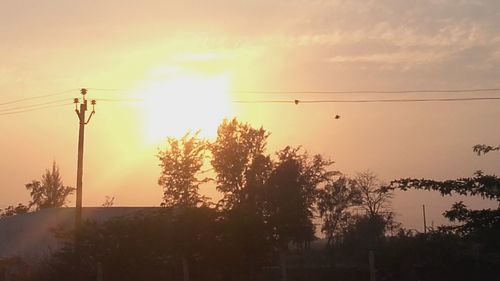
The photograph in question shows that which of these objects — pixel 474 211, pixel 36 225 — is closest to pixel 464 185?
pixel 474 211

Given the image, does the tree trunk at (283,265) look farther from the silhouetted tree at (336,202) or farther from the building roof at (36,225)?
the silhouetted tree at (336,202)

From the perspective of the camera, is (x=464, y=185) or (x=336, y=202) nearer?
(x=464, y=185)

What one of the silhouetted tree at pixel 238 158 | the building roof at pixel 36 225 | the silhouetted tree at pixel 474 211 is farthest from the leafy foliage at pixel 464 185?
the silhouetted tree at pixel 238 158

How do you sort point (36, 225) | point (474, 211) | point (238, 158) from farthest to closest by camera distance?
point (238, 158), point (36, 225), point (474, 211)

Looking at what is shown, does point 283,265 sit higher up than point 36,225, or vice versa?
point 36,225

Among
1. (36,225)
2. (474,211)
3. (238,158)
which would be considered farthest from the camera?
(238,158)

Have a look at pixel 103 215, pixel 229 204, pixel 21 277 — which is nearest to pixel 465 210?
pixel 229 204

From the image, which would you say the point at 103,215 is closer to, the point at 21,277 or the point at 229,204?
the point at 21,277

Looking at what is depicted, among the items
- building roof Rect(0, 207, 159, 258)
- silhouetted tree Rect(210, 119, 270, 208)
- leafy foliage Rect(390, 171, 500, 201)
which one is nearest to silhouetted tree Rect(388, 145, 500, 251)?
leafy foliage Rect(390, 171, 500, 201)

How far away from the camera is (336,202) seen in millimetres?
68625

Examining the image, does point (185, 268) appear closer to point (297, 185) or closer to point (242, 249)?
point (242, 249)

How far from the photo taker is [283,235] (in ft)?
83.9

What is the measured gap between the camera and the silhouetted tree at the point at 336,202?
68000mm

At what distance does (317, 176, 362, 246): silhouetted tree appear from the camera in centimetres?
6800
